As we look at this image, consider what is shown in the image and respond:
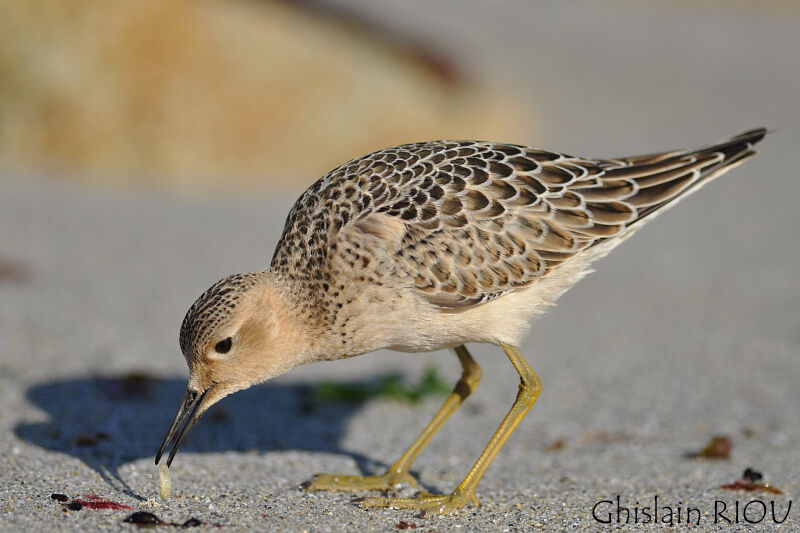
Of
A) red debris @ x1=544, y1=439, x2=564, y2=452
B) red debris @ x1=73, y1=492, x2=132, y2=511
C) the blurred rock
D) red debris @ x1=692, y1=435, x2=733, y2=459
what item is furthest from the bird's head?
the blurred rock

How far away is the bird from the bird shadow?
100cm

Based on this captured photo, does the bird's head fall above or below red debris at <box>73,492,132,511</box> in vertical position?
above

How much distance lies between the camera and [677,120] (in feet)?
71.4

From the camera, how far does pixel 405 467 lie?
7148mm

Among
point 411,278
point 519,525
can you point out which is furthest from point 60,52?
Result: point 519,525

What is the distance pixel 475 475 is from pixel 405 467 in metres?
0.84

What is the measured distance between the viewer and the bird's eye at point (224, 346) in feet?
20.3

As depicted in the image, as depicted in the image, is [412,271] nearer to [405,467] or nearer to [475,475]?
[475,475]

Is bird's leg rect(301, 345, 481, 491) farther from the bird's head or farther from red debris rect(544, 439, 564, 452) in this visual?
red debris rect(544, 439, 564, 452)

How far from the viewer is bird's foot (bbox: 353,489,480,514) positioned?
631 cm

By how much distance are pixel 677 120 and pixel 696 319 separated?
11.5 m

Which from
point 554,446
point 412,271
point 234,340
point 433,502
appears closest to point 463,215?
point 412,271

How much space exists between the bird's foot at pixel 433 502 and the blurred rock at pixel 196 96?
10366 millimetres

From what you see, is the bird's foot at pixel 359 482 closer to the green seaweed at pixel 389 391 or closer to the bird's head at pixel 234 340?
the bird's head at pixel 234 340
